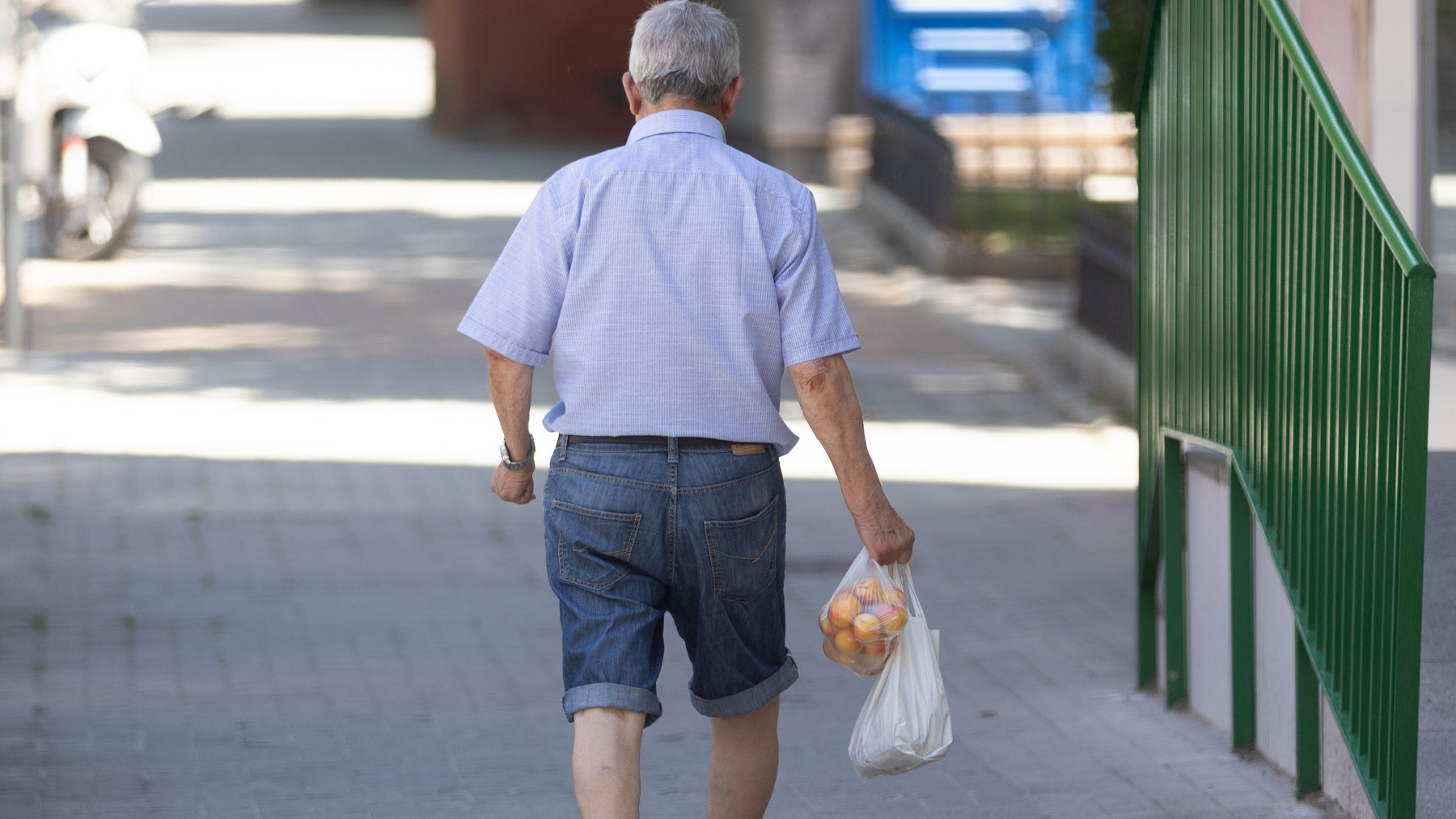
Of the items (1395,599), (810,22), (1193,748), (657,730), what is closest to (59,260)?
(810,22)

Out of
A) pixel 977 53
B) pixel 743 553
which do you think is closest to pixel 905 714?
pixel 743 553

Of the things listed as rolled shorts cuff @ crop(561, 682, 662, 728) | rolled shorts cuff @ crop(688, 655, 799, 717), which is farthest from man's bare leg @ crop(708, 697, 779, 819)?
rolled shorts cuff @ crop(561, 682, 662, 728)

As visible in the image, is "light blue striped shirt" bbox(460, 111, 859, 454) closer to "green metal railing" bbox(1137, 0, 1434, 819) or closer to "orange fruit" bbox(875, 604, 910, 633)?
"orange fruit" bbox(875, 604, 910, 633)

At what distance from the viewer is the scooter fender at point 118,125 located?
12.8m

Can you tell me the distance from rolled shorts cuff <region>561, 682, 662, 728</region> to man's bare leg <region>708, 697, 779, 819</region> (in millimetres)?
303

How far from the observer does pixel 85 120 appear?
12.8 m

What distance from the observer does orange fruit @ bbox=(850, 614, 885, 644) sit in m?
3.90

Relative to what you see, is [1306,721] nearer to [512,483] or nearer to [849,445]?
[849,445]

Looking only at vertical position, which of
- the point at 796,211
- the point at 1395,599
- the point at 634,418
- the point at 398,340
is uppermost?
the point at 796,211

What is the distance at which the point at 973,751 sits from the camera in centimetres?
519

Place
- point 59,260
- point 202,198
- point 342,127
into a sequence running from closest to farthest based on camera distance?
point 59,260
point 202,198
point 342,127

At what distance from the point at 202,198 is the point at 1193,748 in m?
14.0

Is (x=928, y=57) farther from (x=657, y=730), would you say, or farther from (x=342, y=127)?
(x=657, y=730)

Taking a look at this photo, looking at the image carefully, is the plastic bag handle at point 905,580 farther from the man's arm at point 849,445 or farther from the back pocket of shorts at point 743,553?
the back pocket of shorts at point 743,553
